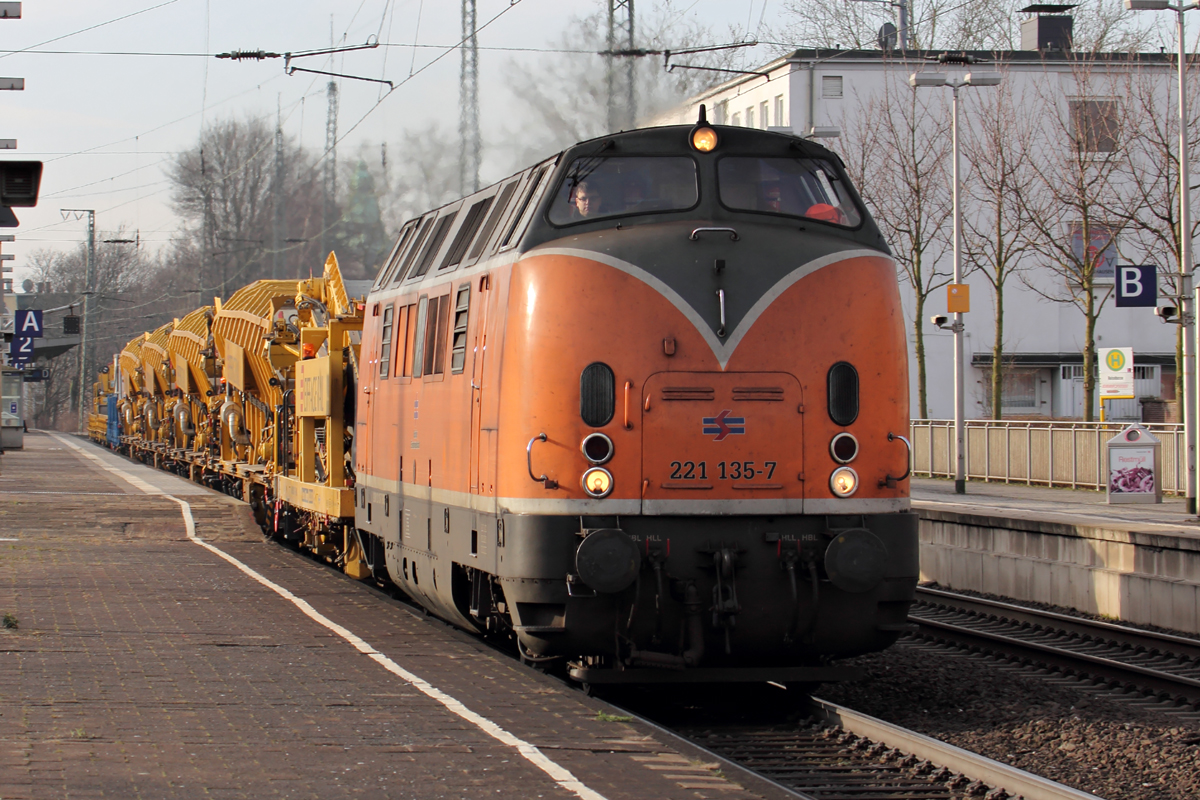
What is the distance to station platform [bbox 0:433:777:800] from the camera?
259 inches

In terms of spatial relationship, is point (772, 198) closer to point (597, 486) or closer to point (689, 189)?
point (689, 189)

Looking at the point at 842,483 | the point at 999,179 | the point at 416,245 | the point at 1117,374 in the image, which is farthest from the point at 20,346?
the point at 842,483

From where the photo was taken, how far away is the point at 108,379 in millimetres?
63875

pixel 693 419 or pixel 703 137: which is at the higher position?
pixel 703 137

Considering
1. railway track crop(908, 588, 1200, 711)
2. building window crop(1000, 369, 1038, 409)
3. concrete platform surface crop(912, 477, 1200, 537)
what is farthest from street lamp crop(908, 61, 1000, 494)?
building window crop(1000, 369, 1038, 409)

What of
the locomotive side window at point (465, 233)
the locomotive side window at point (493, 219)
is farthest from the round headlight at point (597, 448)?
the locomotive side window at point (465, 233)

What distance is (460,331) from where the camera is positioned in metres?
10.2

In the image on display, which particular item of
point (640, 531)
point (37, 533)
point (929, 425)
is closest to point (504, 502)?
point (640, 531)

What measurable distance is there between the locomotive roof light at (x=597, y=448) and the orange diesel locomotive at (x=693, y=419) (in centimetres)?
2

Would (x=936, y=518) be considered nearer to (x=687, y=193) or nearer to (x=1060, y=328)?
(x=687, y=193)

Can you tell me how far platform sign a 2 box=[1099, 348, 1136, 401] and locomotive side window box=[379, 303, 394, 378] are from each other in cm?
1459

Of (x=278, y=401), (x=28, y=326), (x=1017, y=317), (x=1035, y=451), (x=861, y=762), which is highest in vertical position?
(x=1017, y=317)

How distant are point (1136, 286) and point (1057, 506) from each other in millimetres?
3482

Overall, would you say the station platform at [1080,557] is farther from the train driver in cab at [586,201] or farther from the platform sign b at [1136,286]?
the train driver in cab at [586,201]
